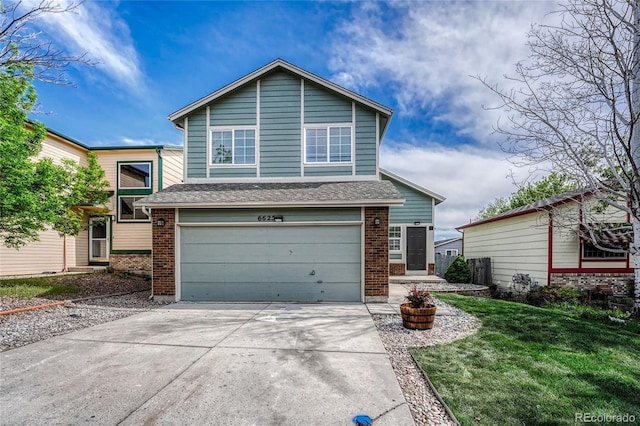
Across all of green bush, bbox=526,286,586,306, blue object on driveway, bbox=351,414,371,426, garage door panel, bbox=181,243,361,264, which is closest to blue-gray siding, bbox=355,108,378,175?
garage door panel, bbox=181,243,361,264

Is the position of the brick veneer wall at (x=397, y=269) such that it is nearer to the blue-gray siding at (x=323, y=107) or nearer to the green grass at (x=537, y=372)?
the blue-gray siding at (x=323, y=107)

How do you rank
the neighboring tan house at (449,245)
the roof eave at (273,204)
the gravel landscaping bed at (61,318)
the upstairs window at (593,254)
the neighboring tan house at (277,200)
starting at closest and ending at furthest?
the gravel landscaping bed at (61,318)
the roof eave at (273,204)
the neighboring tan house at (277,200)
the upstairs window at (593,254)
the neighboring tan house at (449,245)

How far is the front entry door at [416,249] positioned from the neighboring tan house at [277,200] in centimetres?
550

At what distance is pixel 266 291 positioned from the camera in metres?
7.99

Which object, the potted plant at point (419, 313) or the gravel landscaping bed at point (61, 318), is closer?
the gravel landscaping bed at point (61, 318)

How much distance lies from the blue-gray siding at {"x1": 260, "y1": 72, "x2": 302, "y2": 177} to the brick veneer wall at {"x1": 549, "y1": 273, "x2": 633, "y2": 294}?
30.4ft

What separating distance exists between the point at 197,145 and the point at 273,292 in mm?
5119

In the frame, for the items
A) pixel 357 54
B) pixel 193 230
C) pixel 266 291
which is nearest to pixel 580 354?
pixel 266 291

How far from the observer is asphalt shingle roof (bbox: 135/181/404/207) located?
25.0 feet

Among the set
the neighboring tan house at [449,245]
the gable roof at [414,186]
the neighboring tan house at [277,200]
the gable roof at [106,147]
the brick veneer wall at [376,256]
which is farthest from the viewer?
the neighboring tan house at [449,245]

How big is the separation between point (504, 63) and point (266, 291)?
7989mm

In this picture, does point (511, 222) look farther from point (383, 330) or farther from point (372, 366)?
point (372, 366)

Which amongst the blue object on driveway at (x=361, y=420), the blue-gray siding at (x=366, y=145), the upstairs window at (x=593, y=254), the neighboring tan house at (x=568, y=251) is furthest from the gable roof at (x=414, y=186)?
the blue object on driveway at (x=361, y=420)

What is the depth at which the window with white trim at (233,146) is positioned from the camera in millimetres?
9172
